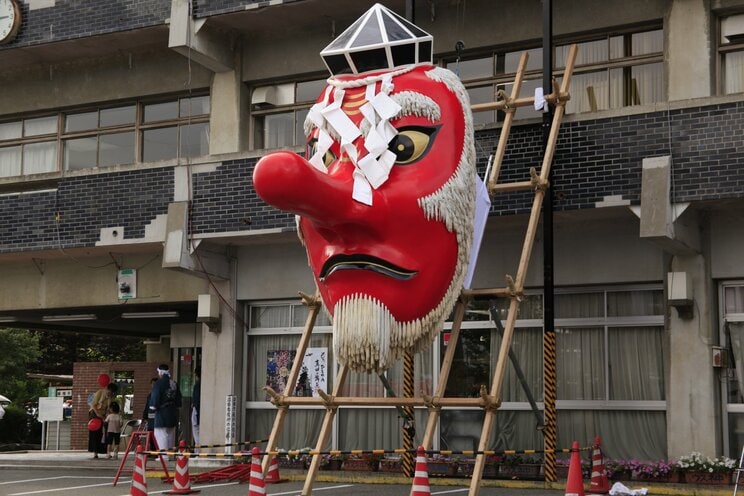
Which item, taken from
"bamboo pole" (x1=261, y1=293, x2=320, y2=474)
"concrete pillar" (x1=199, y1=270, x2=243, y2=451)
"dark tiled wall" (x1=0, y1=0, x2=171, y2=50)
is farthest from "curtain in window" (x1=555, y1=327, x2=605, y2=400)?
"dark tiled wall" (x1=0, y1=0, x2=171, y2=50)

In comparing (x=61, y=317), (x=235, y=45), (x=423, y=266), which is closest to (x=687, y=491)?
(x=423, y=266)

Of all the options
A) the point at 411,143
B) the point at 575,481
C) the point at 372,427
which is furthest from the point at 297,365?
the point at 372,427

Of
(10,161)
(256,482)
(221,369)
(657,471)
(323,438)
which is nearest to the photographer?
(256,482)

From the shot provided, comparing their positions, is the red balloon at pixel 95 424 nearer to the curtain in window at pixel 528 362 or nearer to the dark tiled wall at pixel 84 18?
the dark tiled wall at pixel 84 18

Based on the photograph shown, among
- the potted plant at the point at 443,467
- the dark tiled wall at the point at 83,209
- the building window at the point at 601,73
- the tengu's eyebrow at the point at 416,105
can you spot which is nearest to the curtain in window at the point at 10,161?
the dark tiled wall at the point at 83,209

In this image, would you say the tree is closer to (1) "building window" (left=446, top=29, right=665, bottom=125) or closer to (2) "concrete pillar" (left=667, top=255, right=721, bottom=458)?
(1) "building window" (left=446, top=29, right=665, bottom=125)

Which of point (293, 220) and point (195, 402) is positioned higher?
point (293, 220)

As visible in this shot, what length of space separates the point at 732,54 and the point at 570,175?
2805 mm

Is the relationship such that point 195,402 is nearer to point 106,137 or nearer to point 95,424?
point 95,424

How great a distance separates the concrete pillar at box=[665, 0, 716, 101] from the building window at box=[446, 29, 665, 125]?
0.44 meters

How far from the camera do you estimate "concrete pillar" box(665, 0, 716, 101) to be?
1522cm

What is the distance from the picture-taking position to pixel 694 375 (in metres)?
14.8

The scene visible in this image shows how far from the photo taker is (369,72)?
1179 centimetres

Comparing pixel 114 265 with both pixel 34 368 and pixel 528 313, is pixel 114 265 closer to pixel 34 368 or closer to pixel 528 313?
pixel 528 313
